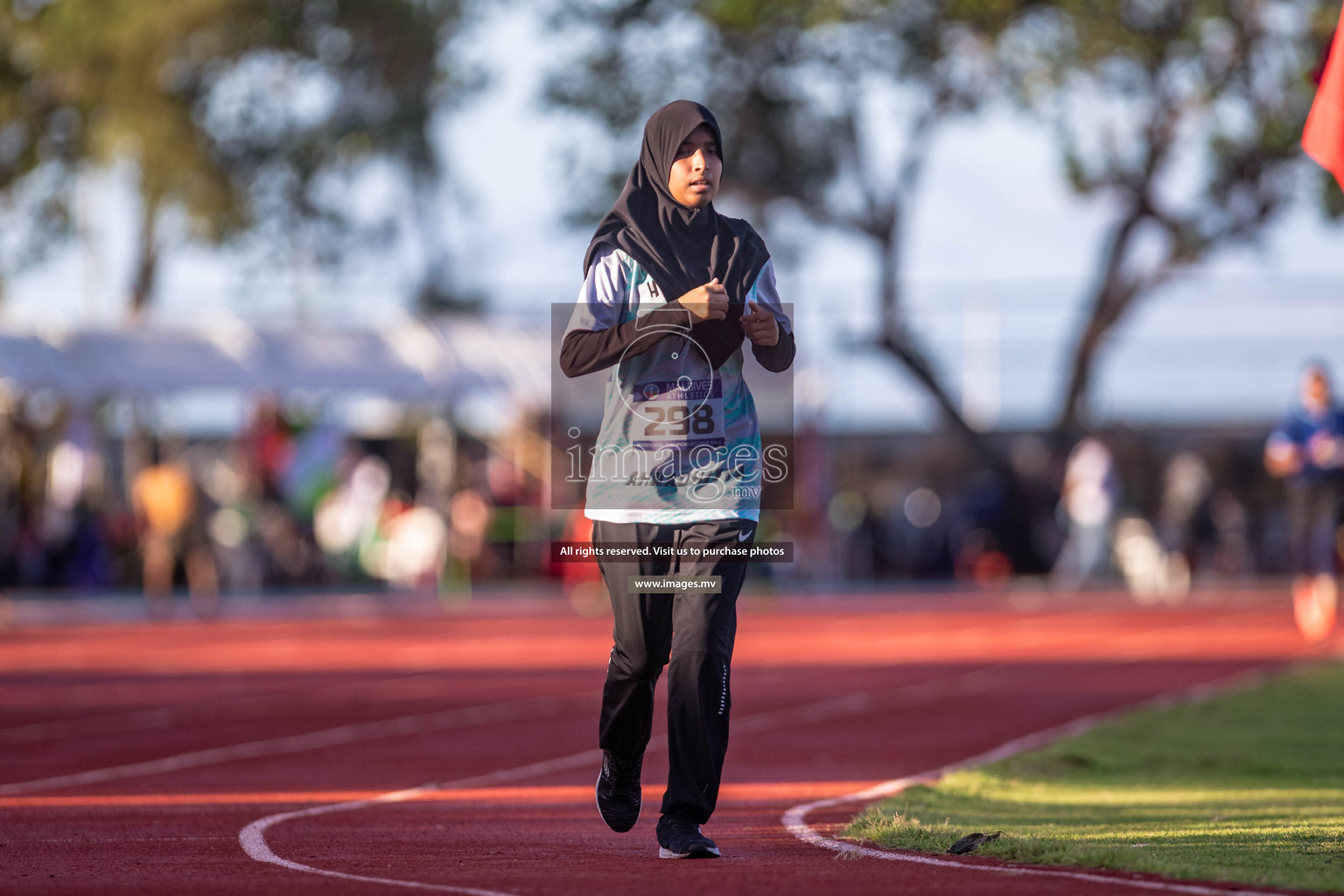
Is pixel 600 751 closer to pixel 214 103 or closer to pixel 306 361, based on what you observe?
pixel 306 361

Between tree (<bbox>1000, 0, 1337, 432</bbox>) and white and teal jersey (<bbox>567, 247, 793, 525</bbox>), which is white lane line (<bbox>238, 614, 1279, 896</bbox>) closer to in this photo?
white and teal jersey (<bbox>567, 247, 793, 525</bbox>)

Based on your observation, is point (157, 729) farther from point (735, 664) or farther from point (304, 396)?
point (304, 396)

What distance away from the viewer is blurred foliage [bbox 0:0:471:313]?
106 ft

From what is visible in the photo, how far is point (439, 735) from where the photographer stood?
1065 centimetres

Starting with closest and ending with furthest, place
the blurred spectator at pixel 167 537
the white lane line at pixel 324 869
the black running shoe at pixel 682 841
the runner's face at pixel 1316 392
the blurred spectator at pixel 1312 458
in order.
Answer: the white lane line at pixel 324 869
the black running shoe at pixel 682 841
the blurred spectator at pixel 1312 458
the runner's face at pixel 1316 392
the blurred spectator at pixel 167 537

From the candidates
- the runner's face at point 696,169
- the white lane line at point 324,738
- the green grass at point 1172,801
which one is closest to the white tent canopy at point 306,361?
the white lane line at point 324,738

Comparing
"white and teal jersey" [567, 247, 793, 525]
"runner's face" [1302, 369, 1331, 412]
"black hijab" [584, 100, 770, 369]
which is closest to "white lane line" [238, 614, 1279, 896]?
"white and teal jersey" [567, 247, 793, 525]

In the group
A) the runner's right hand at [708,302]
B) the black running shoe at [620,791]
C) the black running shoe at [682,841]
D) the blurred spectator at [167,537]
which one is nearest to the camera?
the runner's right hand at [708,302]

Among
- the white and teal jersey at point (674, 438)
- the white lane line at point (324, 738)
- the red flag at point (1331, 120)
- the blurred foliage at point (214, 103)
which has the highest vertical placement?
the blurred foliage at point (214, 103)

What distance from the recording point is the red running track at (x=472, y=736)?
5.54 meters

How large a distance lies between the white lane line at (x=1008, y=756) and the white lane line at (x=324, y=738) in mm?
3308

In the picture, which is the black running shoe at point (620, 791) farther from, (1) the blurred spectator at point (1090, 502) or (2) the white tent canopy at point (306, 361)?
(2) the white tent canopy at point (306, 361)

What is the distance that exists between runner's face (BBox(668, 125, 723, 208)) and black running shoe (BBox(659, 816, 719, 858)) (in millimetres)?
1954

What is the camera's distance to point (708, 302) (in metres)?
5.52
